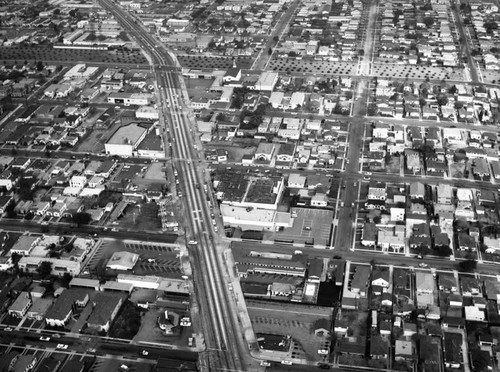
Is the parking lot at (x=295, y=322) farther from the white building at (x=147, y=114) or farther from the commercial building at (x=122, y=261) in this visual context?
the white building at (x=147, y=114)

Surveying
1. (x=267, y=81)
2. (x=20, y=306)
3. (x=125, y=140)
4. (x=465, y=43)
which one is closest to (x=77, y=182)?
(x=125, y=140)

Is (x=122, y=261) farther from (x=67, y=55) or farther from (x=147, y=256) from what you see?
(x=67, y=55)

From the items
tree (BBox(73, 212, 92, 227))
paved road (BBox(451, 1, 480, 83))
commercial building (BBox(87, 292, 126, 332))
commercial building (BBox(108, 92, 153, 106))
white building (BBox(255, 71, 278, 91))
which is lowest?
paved road (BBox(451, 1, 480, 83))

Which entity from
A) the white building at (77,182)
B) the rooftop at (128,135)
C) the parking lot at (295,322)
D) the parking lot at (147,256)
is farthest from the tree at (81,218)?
the parking lot at (295,322)

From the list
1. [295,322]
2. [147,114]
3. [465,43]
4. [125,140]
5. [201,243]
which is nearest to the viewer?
[295,322]

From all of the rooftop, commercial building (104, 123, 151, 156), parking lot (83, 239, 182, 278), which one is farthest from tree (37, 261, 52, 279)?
the rooftop

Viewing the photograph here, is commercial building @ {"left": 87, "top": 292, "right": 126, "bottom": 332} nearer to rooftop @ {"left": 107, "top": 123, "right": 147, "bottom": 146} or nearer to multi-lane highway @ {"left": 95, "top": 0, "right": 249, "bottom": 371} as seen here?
multi-lane highway @ {"left": 95, "top": 0, "right": 249, "bottom": 371}

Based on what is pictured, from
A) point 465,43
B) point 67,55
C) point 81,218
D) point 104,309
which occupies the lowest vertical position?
point 465,43
